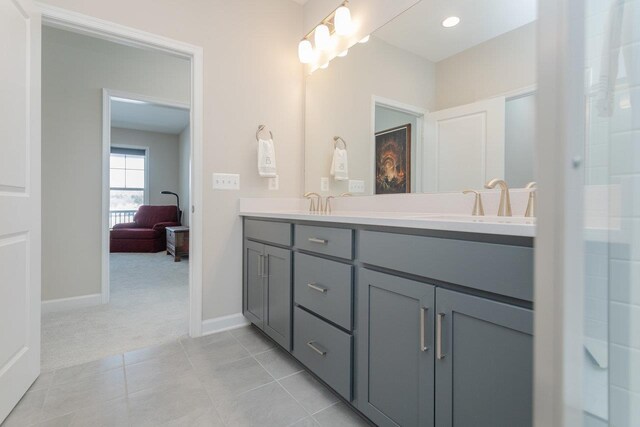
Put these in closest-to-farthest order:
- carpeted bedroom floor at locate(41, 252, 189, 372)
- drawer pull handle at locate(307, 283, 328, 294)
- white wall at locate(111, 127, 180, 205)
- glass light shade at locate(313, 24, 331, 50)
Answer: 1. drawer pull handle at locate(307, 283, 328, 294)
2. carpeted bedroom floor at locate(41, 252, 189, 372)
3. glass light shade at locate(313, 24, 331, 50)
4. white wall at locate(111, 127, 180, 205)

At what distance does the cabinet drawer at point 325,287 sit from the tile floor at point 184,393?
1.33 ft

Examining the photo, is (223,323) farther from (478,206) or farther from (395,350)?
(478,206)

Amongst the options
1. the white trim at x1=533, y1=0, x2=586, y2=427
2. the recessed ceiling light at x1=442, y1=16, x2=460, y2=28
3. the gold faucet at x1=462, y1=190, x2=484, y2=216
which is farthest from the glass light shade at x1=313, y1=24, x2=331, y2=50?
the white trim at x1=533, y1=0, x2=586, y2=427

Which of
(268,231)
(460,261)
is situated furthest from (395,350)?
(268,231)

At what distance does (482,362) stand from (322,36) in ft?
7.64

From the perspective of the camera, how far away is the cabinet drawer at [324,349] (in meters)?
1.25

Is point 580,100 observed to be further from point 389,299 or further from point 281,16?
point 281,16

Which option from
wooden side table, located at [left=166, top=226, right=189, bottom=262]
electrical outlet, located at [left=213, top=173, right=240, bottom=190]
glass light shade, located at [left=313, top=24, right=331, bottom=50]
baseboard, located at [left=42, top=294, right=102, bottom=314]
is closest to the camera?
electrical outlet, located at [left=213, top=173, right=240, bottom=190]

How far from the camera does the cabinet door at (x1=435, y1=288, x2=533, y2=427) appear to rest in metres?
0.72

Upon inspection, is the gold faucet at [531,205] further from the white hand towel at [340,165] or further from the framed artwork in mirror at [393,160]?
the white hand towel at [340,165]

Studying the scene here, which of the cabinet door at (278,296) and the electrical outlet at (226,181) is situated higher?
the electrical outlet at (226,181)

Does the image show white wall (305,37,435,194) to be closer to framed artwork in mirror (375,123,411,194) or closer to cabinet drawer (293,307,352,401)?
framed artwork in mirror (375,123,411,194)

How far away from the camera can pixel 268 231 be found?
1.88 m

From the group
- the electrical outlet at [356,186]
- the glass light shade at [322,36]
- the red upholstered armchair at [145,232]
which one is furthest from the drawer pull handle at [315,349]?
the red upholstered armchair at [145,232]
